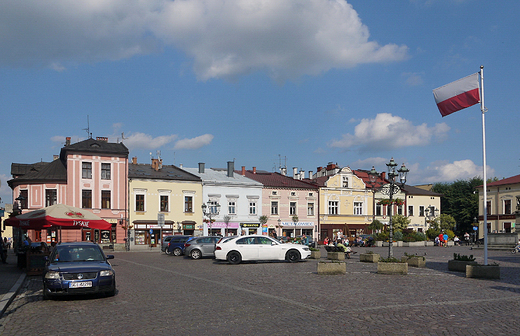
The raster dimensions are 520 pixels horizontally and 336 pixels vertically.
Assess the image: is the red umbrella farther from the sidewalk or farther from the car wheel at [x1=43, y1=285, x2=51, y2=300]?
the car wheel at [x1=43, y1=285, x2=51, y2=300]

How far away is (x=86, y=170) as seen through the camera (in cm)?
5034

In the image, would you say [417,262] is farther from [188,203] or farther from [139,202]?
[188,203]

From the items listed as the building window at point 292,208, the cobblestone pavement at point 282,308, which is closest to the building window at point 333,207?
the building window at point 292,208

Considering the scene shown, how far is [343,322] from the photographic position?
29.4 ft

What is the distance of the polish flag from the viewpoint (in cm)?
1758

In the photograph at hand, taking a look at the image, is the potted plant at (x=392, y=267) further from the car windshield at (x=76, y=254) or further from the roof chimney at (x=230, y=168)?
the roof chimney at (x=230, y=168)

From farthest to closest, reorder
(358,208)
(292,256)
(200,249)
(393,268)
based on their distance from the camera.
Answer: (358,208) → (200,249) → (292,256) → (393,268)

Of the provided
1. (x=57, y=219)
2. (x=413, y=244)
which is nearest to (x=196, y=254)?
(x=57, y=219)

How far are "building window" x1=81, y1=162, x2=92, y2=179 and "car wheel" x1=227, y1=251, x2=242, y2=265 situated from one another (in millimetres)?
30888

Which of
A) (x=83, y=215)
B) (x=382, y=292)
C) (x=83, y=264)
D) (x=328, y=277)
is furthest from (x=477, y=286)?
(x=83, y=215)

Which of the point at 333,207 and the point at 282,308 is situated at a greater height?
the point at 333,207

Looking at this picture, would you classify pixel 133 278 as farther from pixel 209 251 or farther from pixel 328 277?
pixel 209 251

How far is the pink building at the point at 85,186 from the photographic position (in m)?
48.9

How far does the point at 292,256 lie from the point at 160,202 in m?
31.9
